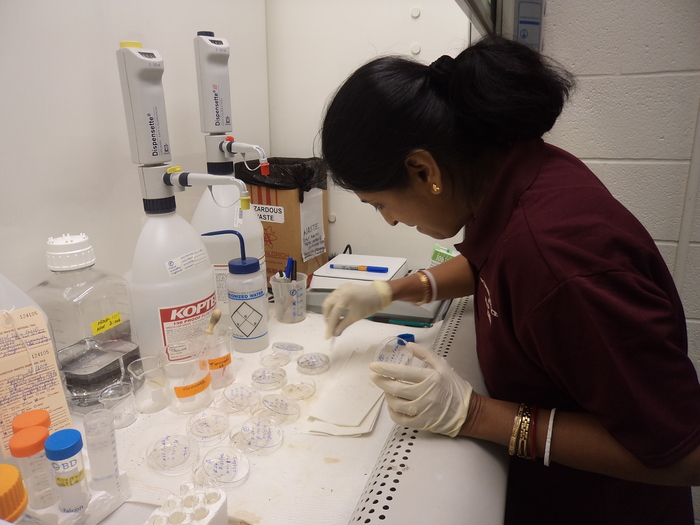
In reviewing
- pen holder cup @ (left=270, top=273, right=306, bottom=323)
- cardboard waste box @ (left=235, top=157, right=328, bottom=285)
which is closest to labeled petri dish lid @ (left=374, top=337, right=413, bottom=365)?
pen holder cup @ (left=270, top=273, right=306, bottom=323)

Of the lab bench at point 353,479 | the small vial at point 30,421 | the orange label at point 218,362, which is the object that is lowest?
the lab bench at point 353,479

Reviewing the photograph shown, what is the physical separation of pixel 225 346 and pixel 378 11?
118 cm

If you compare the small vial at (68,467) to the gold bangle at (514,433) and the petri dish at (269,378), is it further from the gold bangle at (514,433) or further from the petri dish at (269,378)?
the gold bangle at (514,433)

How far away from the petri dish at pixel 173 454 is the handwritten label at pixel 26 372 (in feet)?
0.48

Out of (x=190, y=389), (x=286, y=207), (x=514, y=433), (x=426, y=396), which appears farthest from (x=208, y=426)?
(x=286, y=207)

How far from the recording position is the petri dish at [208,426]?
0.81 meters

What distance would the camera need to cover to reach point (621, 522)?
79 cm

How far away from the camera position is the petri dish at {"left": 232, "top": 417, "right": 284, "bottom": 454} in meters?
0.78

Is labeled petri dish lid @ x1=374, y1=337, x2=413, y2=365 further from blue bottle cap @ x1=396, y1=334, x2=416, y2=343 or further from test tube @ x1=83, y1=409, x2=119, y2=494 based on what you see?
test tube @ x1=83, y1=409, x2=119, y2=494

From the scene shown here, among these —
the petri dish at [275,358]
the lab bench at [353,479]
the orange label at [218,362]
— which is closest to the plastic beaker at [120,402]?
the lab bench at [353,479]

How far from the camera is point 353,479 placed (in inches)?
28.3

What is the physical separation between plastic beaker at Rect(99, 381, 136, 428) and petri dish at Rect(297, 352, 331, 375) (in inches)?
13.2

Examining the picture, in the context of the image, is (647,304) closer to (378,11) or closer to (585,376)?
(585,376)

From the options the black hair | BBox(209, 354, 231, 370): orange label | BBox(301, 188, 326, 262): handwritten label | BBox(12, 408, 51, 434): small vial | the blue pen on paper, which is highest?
the black hair
